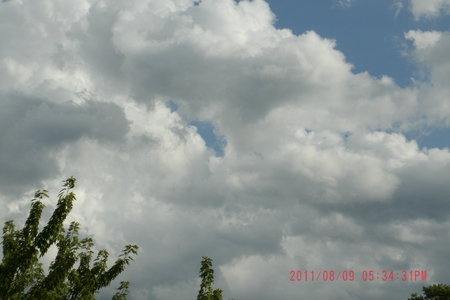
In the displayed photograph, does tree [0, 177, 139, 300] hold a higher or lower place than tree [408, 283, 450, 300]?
lower

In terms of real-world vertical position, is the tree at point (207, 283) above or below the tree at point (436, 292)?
below

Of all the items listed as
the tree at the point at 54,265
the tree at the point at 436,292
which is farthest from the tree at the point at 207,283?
the tree at the point at 436,292

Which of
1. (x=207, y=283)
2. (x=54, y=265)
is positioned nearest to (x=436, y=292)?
(x=207, y=283)

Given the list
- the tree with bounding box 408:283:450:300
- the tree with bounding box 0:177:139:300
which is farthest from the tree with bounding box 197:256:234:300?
the tree with bounding box 408:283:450:300

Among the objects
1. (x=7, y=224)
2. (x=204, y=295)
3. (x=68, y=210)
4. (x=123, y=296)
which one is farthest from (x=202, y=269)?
(x=7, y=224)

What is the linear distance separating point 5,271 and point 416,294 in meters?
76.7

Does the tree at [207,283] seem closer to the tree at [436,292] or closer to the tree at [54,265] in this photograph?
the tree at [54,265]

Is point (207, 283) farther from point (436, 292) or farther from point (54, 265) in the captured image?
point (436, 292)

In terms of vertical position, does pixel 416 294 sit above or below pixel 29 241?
above

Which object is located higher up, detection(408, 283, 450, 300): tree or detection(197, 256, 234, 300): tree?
detection(408, 283, 450, 300): tree

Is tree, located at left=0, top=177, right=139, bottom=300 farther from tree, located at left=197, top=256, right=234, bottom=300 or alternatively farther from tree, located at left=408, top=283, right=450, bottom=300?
tree, located at left=408, top=283, right=450, bottom=300

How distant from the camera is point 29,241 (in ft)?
64.3

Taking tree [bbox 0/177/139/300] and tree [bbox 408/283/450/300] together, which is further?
tree [bbox 408/283/450/300]

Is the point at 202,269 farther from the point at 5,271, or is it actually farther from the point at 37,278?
the point at 5,271
